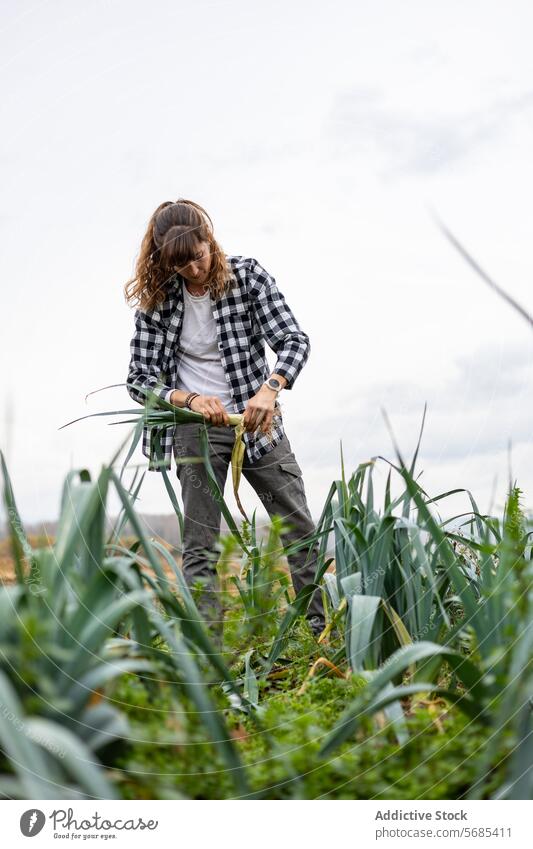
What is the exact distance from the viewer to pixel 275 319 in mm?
2633

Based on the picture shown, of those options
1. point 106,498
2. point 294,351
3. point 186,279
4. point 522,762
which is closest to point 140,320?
point 186,279

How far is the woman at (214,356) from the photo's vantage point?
249 centimetres

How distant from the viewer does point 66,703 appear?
32.6 inches

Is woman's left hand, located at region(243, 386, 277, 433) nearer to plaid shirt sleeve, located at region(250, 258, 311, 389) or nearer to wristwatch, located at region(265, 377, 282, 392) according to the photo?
wristwatch, located at region(265, 377, 282, 392)

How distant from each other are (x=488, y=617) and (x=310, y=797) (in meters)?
0.33

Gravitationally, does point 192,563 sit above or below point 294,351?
below

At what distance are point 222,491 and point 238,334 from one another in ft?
1.65

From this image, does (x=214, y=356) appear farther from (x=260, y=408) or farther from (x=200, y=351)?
(x=260, y=408)

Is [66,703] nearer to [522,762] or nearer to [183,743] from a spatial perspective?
[183,743]

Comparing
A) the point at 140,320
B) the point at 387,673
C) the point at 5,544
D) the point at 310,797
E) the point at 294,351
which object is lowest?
the point at 310,797

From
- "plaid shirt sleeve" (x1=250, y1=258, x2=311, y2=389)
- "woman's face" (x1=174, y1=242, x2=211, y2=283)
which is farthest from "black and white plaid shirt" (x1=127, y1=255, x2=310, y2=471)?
"woman's face" (x1=174, y1=242, x2=211, y2=283)

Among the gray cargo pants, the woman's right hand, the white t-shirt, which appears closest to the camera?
the woman's right hand

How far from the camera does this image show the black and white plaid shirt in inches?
102

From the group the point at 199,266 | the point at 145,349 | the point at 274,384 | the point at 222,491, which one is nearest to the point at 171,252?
the point at 199,266
